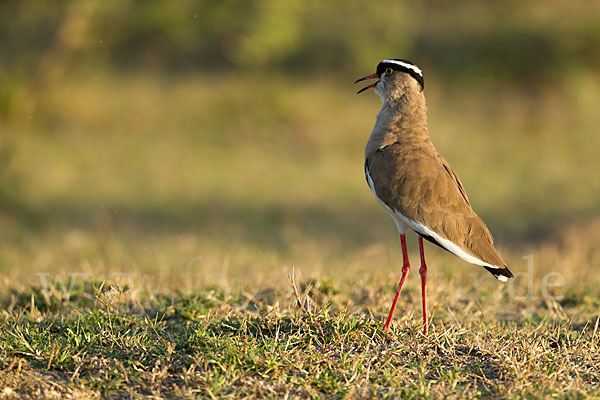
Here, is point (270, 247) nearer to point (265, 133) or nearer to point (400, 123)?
point (400, 123)

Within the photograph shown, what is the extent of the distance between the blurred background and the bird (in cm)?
157

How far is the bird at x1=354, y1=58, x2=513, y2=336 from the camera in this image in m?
3.81

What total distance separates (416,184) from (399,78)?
2.44 ft

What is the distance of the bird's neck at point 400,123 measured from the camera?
411cm

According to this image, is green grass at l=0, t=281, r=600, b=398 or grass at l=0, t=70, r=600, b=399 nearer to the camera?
green grass at l=0, t=281, r=600, b=398

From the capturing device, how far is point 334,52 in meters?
16.2

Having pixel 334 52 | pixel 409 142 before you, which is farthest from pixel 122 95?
pixel 409 142

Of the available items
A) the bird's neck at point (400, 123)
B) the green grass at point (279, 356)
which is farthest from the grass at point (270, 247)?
the bird's neck at point (400, 123)

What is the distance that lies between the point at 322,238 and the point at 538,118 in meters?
7.84

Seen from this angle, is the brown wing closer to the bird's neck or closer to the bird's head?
the bird's neck

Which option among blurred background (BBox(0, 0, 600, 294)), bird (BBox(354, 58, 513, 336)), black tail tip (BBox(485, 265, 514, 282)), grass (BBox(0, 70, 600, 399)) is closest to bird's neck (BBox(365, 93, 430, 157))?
bird (BBox(354, 58, 513, 336))

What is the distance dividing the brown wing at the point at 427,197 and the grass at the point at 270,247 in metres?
0.50

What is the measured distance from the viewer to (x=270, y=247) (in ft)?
27.3

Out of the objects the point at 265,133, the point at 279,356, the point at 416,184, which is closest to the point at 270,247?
the point at 416,184
